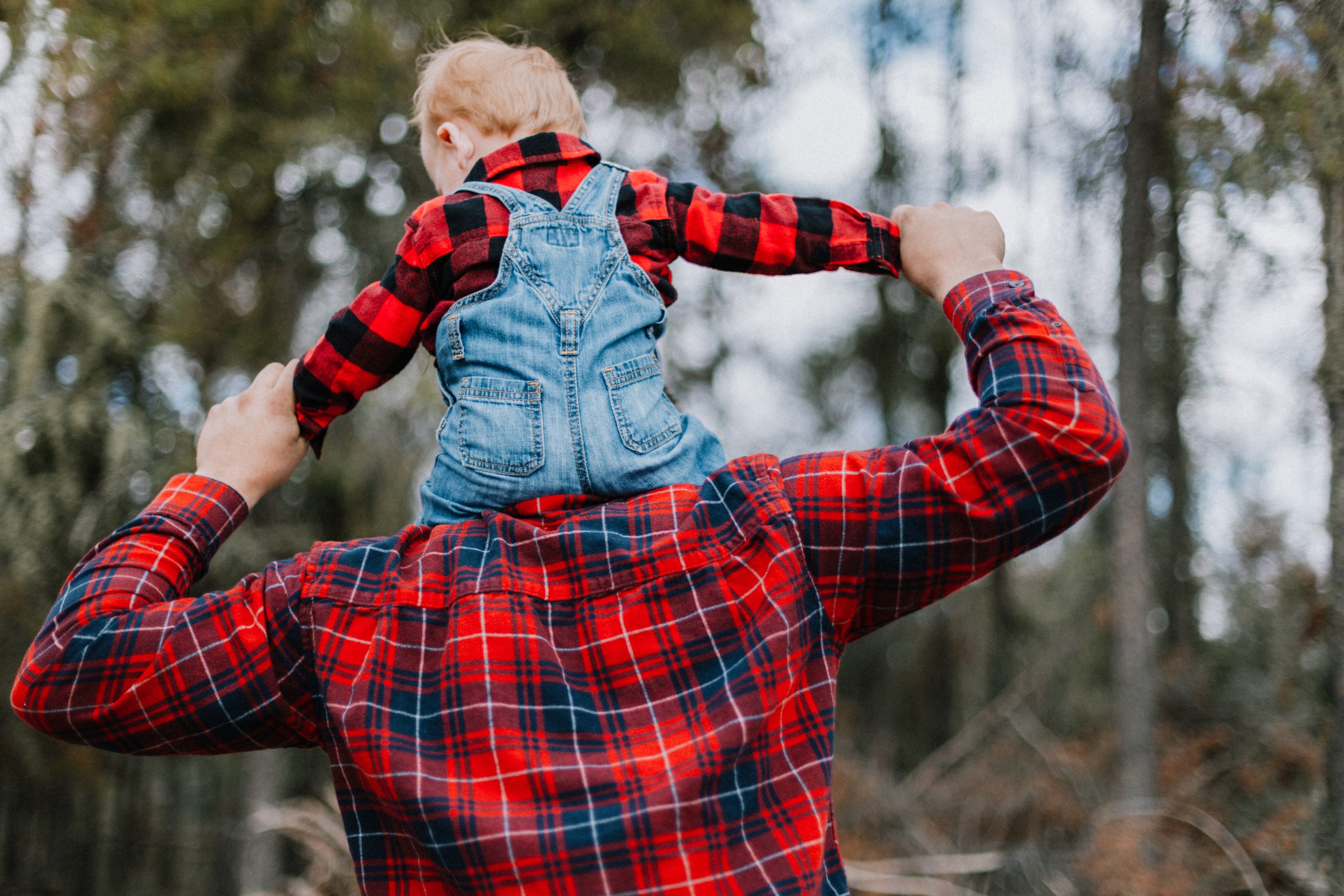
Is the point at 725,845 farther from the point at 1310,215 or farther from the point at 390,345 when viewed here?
the point at 1310,215

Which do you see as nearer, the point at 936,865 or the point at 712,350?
the point at 936,865

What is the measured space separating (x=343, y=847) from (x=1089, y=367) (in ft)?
8.94

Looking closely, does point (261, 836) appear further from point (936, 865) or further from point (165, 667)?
point (165, 667)

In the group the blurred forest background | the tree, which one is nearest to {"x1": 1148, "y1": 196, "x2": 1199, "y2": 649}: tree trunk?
the blurred forest background

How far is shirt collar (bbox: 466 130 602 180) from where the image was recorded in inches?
42.8

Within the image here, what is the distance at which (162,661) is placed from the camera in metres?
0.89

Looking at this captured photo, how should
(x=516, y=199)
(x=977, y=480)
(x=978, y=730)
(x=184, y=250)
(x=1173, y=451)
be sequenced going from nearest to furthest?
(x=977, y=480) → (x=516, y=199) → (x=184, y=250) → (x=1173, y=451) → (x=978, y=730)

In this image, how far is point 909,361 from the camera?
5.44m

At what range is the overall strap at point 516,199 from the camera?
104 cm

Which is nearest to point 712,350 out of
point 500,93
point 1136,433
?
point 1136,433

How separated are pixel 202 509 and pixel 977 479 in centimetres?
80

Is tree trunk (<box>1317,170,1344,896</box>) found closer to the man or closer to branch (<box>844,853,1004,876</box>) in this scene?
branch (<box>844,853,1004,876</box>)

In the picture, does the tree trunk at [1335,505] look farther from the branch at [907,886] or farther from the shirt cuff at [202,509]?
the shirt cuff at [202,509]

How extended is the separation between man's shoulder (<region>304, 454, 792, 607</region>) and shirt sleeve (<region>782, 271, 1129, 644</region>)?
0.05 metres
